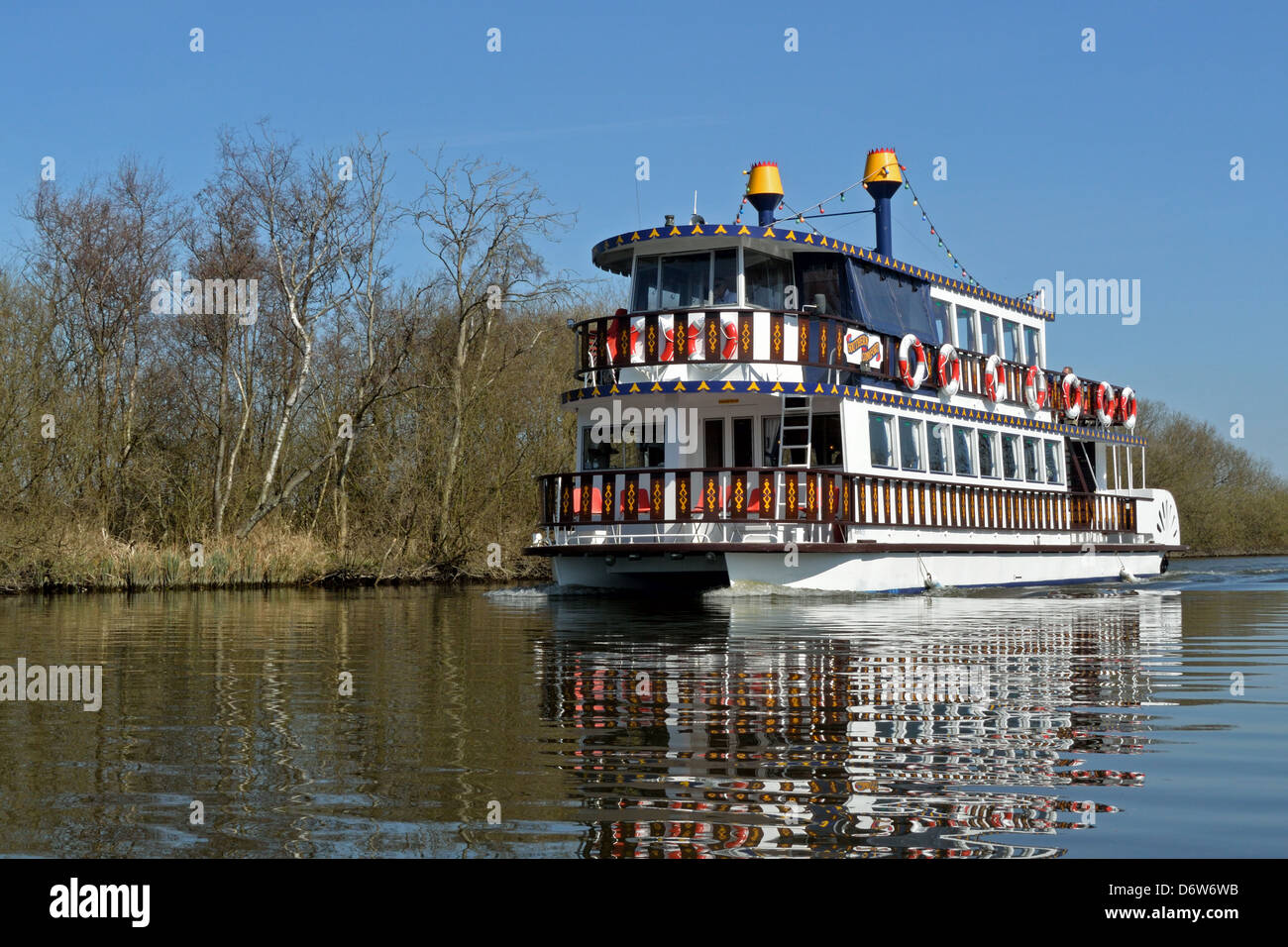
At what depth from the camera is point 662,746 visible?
280 inches

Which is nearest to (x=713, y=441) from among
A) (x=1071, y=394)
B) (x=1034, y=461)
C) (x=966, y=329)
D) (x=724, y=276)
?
(x=724, y=276)

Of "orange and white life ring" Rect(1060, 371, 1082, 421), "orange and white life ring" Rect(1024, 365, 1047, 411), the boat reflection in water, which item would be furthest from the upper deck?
the boat reflection in water

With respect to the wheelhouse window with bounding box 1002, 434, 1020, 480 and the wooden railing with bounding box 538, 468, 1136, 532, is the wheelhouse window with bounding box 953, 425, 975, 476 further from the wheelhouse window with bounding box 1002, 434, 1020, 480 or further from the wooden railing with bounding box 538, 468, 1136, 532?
the wheelhouse window with bounding box 1002, 434, 1020, 480

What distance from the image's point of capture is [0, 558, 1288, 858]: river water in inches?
202

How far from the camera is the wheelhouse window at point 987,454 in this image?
26.2 meters

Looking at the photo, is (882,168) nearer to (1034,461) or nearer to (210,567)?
(1034,461)

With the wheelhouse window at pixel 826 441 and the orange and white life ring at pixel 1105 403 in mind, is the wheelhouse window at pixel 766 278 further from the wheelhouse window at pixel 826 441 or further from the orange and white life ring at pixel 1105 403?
the orange and white life ring at pixel 1105 403

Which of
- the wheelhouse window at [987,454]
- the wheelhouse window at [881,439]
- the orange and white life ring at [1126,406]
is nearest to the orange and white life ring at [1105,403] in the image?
the orange and white life ring at [1126,406]

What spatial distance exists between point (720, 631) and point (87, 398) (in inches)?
886

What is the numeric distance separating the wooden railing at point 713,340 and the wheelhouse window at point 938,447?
9.80 ft

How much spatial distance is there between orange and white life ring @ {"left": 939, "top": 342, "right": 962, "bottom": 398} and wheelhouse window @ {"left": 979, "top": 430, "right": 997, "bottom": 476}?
175cm

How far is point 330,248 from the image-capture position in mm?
35500
